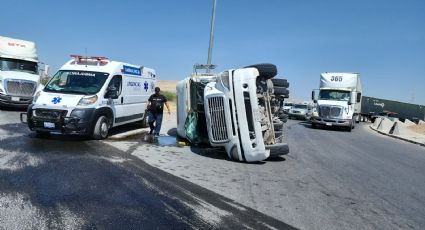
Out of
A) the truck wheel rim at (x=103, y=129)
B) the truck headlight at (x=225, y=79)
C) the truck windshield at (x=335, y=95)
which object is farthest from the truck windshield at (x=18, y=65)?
the truck windshield at (x=335, y=95)

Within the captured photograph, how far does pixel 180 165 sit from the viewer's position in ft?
27.1

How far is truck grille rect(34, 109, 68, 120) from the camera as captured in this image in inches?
385

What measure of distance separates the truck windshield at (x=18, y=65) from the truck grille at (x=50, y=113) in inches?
392

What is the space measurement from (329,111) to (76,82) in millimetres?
17411

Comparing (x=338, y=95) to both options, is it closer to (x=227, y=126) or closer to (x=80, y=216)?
(x=227, y=126)

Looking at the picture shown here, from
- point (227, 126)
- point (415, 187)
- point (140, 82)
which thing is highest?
point (140, 82)

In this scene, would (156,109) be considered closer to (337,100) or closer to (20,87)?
(20,87)

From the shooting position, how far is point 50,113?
32.3ft

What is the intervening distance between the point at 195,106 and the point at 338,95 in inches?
636

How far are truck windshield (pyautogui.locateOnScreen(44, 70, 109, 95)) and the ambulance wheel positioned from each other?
0.78 meters

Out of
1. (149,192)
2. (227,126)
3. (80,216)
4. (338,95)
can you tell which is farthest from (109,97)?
(338,95)

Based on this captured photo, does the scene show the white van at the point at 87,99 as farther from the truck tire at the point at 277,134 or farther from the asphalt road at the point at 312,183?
the truck tire at the point at 277,134

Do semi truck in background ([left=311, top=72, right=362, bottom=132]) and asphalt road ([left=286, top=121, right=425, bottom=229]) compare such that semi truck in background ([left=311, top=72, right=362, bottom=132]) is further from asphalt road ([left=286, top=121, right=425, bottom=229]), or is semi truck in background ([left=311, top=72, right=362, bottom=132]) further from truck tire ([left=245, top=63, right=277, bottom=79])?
truck tire ([left=245, top=63, right=277, bottom=79])

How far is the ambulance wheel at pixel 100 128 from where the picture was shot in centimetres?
1051
